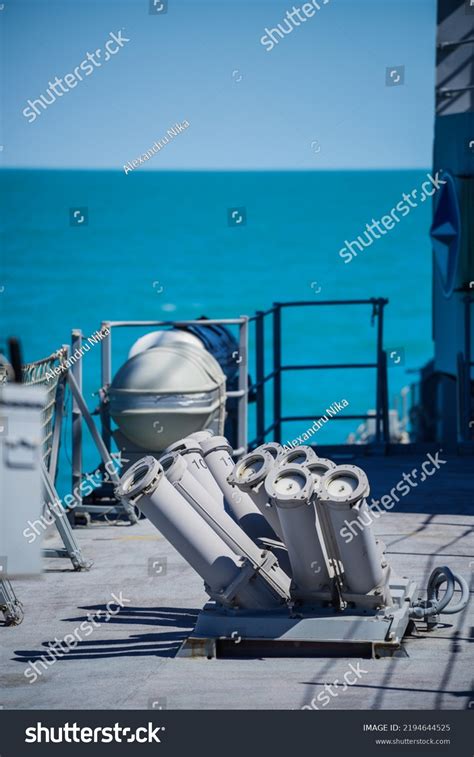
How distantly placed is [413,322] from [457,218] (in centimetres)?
5921

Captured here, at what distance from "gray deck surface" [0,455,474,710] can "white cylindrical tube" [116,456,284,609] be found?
321 millimetres

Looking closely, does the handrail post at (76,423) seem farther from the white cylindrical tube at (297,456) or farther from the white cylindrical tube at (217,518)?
the white cylindrical tube at (297,456)

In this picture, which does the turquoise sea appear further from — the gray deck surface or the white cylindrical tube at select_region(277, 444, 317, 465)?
the white cylindrical tube at select_region(277, 444, 317, 465)

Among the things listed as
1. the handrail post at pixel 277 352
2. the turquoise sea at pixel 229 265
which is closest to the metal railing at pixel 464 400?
the handrail post at pixel 277 352

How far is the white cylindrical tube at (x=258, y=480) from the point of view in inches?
205

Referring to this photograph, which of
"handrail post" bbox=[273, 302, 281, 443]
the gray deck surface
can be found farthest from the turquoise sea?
the gray deck surface

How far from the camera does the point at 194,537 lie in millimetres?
5141

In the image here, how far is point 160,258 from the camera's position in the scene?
9050cm

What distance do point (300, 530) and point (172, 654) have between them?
881 mm

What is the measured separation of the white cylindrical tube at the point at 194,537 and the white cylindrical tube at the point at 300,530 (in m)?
0.21
